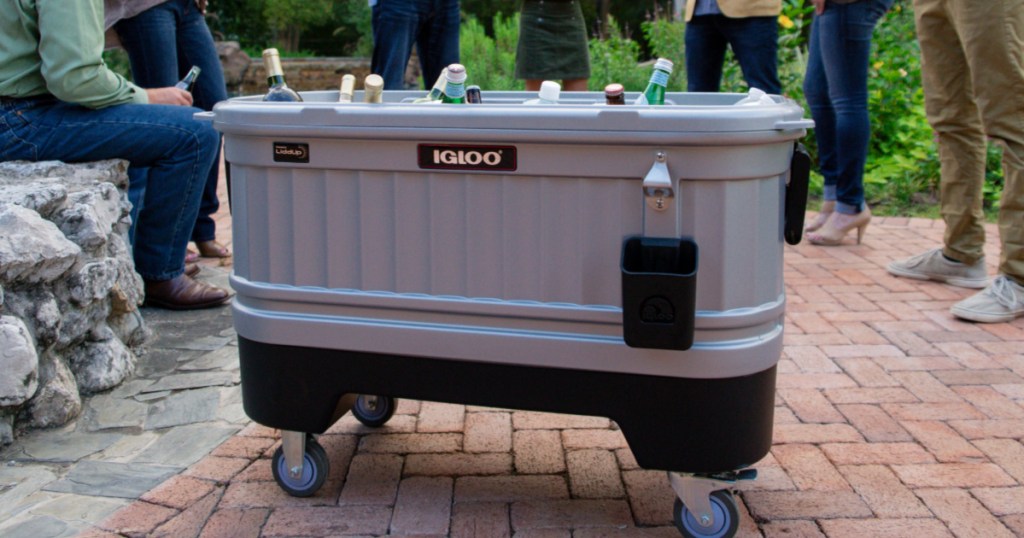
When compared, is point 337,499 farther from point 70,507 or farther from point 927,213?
point 927,213

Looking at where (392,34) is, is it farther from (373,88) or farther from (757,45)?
(373,88)

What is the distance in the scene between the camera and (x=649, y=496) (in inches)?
86.2

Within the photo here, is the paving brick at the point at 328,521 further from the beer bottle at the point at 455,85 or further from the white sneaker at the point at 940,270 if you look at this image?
the white sneaker at the point at 940,270

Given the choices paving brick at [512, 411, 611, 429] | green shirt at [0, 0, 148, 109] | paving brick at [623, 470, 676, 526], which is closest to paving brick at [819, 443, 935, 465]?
paving brick at [623, 470, 676, 526]

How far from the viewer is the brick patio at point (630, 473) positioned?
6.80ft

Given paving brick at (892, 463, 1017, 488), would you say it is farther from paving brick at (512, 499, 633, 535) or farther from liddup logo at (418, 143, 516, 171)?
liddup logo at (418, 143, 516, 171)

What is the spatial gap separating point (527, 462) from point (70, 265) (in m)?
1.32

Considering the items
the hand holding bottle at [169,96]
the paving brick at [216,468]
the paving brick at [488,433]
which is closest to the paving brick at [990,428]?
the paving brick at [488,433]

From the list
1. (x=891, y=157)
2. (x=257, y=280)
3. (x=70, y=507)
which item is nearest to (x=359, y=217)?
(x=257, y=280)

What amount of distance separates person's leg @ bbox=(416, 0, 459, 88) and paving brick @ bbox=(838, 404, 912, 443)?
257 centimetres

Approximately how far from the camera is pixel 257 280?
2037mm

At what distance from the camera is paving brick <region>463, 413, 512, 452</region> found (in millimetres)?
2459

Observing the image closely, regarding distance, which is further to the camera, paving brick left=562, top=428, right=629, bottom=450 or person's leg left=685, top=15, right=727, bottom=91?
person's leg left=685, top=15, right=727, bottom=91

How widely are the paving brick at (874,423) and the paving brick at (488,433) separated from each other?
896 millimetres
